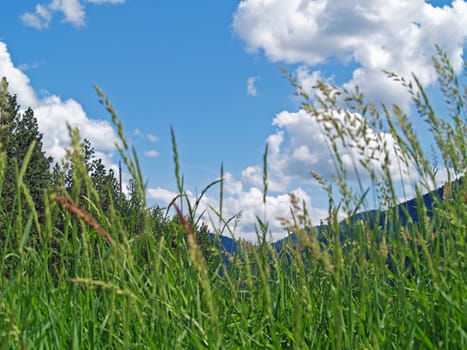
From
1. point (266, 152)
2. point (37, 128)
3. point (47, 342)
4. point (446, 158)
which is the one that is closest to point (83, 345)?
point (47, 342)

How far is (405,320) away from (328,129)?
0.71 m

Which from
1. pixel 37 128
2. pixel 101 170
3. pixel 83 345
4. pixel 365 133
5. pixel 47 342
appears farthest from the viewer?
pixel 101 170

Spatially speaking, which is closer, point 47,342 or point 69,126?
point 69,126

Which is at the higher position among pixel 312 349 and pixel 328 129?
pixel 328 129

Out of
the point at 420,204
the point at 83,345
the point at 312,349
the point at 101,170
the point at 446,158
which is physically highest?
the point at 101,170

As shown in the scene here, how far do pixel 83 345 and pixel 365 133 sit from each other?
4.76 ft

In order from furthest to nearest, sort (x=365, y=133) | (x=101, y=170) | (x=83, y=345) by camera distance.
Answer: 1. (x=101, y=170)
2. (x=83, y=345)
3. (x=365, y=133)

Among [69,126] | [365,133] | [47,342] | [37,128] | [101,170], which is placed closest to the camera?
[69,126]

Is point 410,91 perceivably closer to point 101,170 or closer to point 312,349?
point 312,349

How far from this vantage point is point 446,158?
2.29 metres

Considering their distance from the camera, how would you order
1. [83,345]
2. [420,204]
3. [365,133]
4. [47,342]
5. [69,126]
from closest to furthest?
[69,126] → [365,133] → [420,204] → [47,342] → [83,345]

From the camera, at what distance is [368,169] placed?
1.95m

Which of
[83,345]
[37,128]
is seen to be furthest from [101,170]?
[83,345]

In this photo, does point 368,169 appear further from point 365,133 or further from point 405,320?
point 405,320
